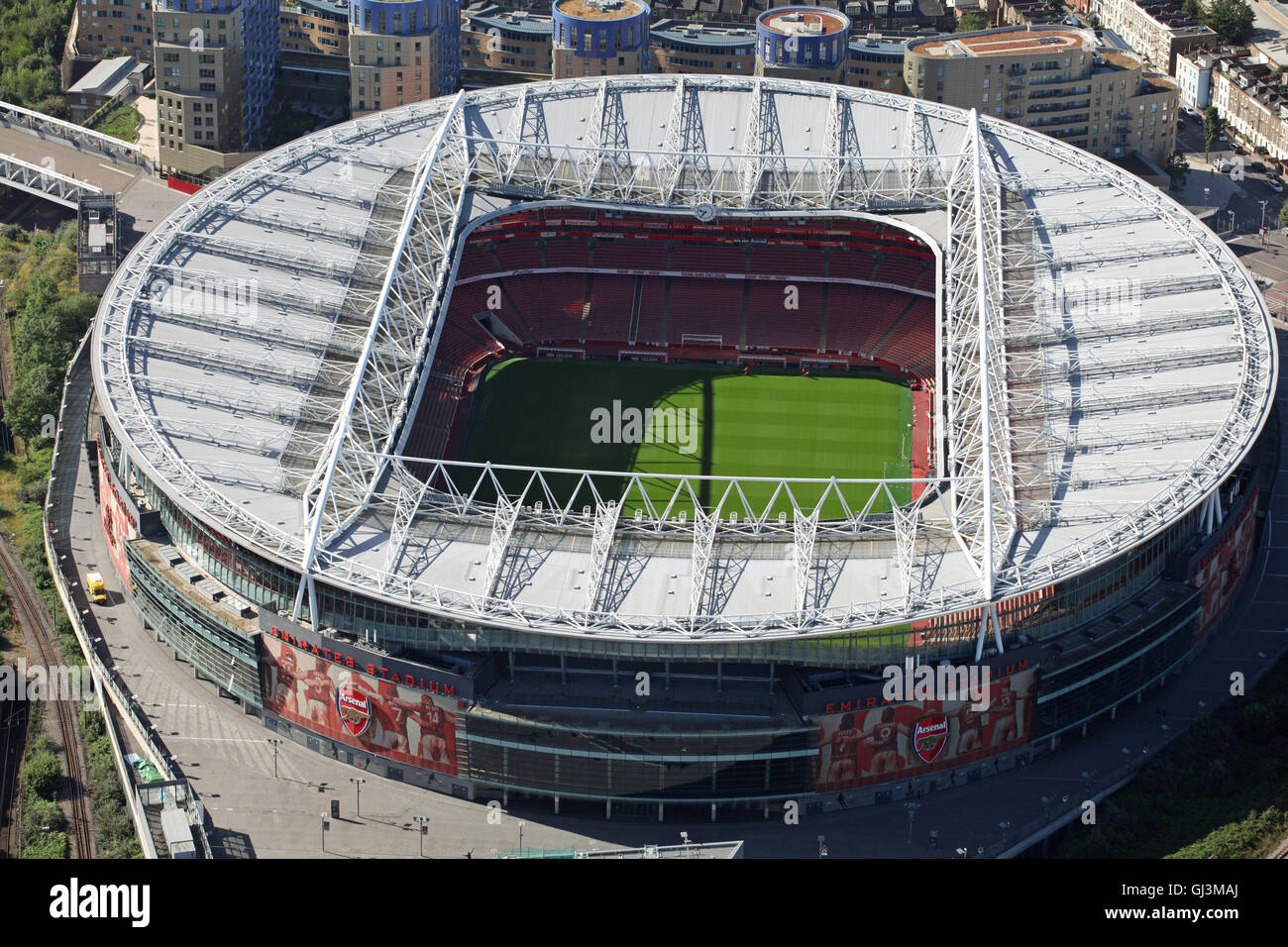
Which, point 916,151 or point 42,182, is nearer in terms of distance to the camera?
point 916,151

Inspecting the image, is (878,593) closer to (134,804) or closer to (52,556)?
(134,804)

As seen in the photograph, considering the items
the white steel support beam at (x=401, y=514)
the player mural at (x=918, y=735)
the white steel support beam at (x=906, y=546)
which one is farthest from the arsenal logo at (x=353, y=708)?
the white steel support beam at (x=906, y=546)

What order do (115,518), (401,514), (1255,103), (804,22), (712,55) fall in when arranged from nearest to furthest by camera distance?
1. (401,514)
2. (115,518)
3. (804,22)
4. (1255,103)
5. (712,55)


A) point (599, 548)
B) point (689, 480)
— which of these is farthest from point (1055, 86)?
point (599, 548)

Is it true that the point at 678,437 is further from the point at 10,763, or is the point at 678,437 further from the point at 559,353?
the point at 10,763

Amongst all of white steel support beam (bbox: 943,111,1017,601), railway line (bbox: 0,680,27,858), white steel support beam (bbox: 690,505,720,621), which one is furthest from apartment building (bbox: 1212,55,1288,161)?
railway line (bbox: 0,680,27,858)

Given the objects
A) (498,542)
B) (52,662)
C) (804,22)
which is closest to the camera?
(498,542)

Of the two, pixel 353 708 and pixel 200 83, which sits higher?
pixel 200 83

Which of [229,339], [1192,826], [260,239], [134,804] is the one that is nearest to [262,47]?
[260,239]
